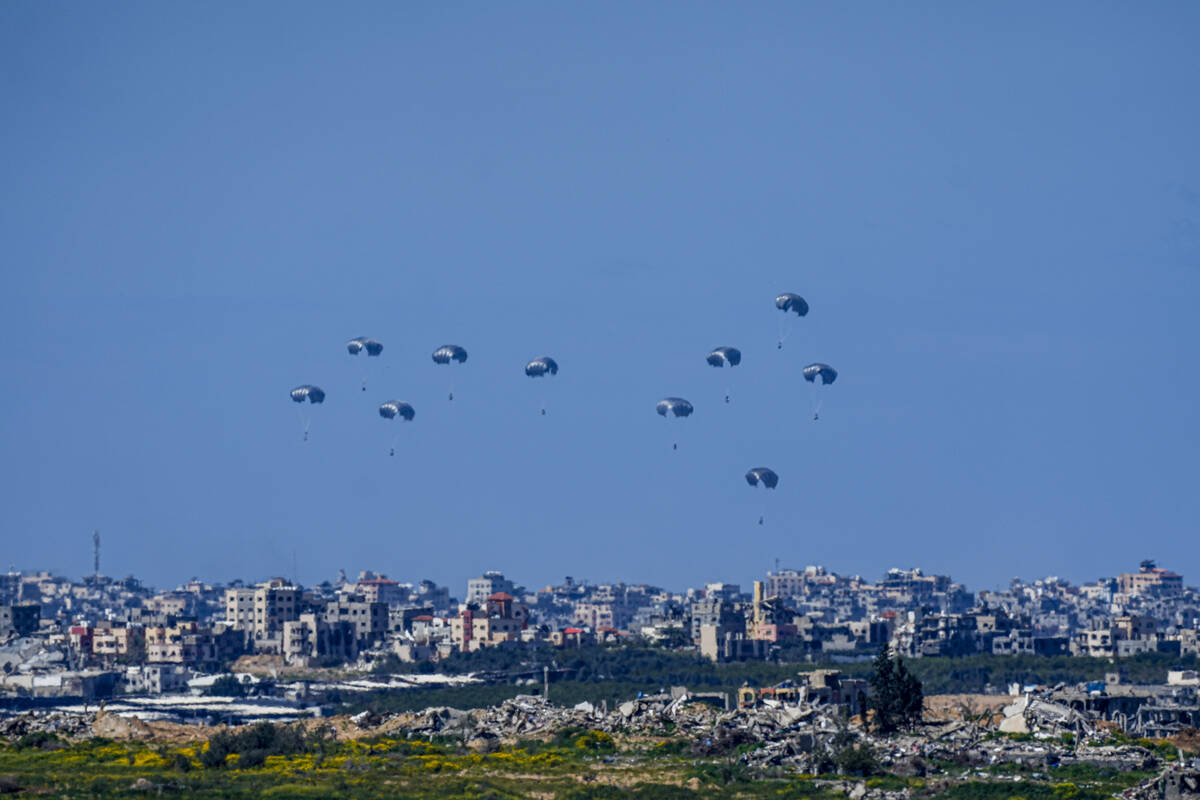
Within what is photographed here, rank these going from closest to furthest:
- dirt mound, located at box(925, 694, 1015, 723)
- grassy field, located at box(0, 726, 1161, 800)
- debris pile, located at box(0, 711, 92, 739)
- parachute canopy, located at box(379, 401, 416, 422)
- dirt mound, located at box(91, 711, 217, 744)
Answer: grassy field, located at box(0, 726, 1161, 800) < debris pile, located at box(0, 711, 92, 739) < dirt mound, located at box(91, 711, 217, 744) < dirt mound, located at box(925, 694, 1015, 723) < parachute canopy, located at box(379, 401, 416, 422)

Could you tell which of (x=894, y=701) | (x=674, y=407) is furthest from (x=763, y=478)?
(x=894, y=701)

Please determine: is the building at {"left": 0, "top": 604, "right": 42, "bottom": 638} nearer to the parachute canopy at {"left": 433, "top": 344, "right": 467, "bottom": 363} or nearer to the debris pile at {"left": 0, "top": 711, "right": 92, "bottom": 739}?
the parachute canopy at {"left": 433, "top": 344, "right": 467, "bottom": 363}

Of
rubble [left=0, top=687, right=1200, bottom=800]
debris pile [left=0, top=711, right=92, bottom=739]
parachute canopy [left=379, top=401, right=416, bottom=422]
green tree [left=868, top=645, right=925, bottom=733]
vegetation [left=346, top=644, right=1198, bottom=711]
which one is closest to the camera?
rubble [left=0, top=687, right=1200, bottom=800]

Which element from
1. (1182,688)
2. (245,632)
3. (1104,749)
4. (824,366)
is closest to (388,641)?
(245,632)

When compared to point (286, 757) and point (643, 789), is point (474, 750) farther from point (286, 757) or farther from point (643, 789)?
point (643, 789)

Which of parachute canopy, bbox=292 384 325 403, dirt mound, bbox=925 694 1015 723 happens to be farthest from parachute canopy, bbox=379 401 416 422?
dirt mound, bbox=925 694 1015 723

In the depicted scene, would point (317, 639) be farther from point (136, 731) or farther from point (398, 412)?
point (136, 731)

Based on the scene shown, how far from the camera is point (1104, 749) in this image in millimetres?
74125

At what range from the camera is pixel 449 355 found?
5645 inches

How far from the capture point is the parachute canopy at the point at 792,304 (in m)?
135

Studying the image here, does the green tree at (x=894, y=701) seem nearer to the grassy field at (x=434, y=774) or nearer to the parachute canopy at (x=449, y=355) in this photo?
the grassy field at (x=434, y=774)

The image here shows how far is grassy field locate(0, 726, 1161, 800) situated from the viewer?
65500mm

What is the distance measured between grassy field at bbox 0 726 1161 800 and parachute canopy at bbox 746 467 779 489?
85.4 metres

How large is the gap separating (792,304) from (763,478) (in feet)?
115
